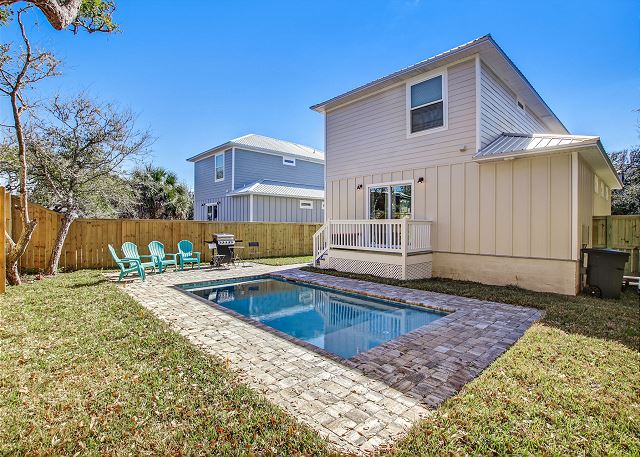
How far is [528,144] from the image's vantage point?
728 centimetres

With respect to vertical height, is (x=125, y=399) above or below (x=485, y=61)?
below

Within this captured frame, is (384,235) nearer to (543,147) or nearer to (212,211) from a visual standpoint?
(543,147)

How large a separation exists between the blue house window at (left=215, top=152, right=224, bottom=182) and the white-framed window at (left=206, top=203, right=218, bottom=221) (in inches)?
70.0

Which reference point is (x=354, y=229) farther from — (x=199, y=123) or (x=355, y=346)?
(x=199, y=123)

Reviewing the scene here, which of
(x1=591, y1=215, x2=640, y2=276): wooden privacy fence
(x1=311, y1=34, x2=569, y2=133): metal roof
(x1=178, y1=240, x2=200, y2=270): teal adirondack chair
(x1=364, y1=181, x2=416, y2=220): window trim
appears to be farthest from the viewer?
(x1=178, y1=240, x2=200, y2=270): teal adirondack chair

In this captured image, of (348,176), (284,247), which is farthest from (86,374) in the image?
(284,247)

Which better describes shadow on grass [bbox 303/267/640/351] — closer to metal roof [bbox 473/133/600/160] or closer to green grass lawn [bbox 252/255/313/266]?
metal roof [bbox 473/133/600/160]

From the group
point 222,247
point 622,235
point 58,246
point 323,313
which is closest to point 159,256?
point 222,247

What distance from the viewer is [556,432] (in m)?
2.26

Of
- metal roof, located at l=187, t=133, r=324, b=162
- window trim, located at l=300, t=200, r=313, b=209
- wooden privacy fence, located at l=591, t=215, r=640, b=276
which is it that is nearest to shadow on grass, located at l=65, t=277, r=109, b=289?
metal roof, located at l=187, t=133, r=324, b=162

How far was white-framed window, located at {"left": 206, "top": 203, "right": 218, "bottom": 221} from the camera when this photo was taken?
1969cm

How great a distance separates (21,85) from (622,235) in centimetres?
1569

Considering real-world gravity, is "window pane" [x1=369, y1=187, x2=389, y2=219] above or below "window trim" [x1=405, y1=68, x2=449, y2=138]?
below

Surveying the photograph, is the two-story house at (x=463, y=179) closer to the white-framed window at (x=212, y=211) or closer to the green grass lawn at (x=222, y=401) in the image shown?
the green grass lawn at (x=222, y=401)
